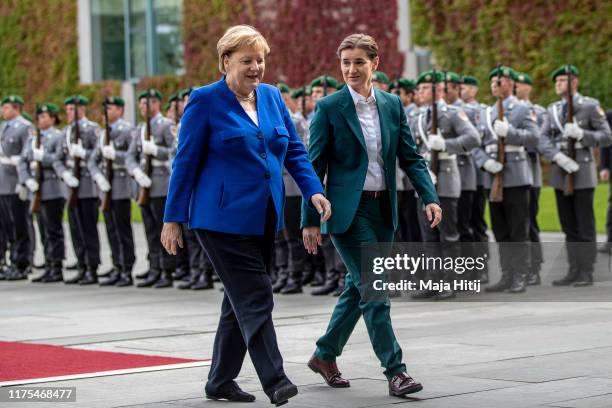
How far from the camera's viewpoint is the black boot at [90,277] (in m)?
15.9

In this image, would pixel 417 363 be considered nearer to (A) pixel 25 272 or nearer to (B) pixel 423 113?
(B) pixel 423 113

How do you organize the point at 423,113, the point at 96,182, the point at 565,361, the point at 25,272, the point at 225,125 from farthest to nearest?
1. the point at 25,272
2. the point at 96,182
3. the point at 423,113
4. the point at 565,361
5. the point at 225,125

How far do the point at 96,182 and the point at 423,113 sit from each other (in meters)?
4.14

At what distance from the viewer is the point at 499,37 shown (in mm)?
25578

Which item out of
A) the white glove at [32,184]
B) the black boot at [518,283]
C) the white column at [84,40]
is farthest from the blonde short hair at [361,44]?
the white column at [84,40]

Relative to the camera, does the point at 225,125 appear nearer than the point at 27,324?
Yes

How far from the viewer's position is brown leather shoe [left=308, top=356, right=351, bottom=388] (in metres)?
7.59

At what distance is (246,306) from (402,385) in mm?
897

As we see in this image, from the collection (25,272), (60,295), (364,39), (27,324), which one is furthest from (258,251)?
(25,272)

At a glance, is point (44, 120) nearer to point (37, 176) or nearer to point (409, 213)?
point (37, 176)

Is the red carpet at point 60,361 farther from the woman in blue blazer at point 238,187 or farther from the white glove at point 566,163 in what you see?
the white glove at point 566,163

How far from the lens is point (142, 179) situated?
1489 centimetres

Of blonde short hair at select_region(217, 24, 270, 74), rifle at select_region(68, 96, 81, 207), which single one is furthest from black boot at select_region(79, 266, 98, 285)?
blonde short hair at select_region(217, 24, 270, 74)

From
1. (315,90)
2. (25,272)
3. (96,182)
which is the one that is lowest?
(25,272)
